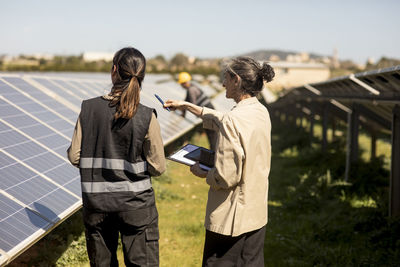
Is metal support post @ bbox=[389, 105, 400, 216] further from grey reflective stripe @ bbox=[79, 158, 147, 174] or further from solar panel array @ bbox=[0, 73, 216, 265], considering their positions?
grey reflective stripe @ bbox=[79, 158, 147, 174]

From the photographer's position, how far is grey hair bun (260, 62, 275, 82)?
2.98 metres

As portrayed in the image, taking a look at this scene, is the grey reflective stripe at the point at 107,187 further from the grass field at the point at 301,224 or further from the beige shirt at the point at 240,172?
the grass field at the point at 301,224

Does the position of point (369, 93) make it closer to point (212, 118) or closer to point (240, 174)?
point (212, 118)

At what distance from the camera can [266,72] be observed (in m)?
2.99

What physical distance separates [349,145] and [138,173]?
23.6 ft

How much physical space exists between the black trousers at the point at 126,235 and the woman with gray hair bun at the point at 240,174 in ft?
1.28

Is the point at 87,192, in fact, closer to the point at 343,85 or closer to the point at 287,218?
the point at 287,218

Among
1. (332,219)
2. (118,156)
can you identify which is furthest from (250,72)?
(332,219)

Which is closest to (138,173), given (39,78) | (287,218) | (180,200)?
(287,218)

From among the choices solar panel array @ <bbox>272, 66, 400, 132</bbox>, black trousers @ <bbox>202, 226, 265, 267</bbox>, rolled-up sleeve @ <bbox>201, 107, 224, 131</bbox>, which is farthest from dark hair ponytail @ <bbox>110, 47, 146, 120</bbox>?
solar panel array @ <bbox>272, 66, 400, 132</bbox>

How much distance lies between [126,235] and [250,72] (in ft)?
4.46

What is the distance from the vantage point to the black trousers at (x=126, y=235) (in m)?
2.93

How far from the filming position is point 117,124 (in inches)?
113

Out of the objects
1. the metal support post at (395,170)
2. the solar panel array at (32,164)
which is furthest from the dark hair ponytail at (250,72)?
the metal support post at (395,170)
